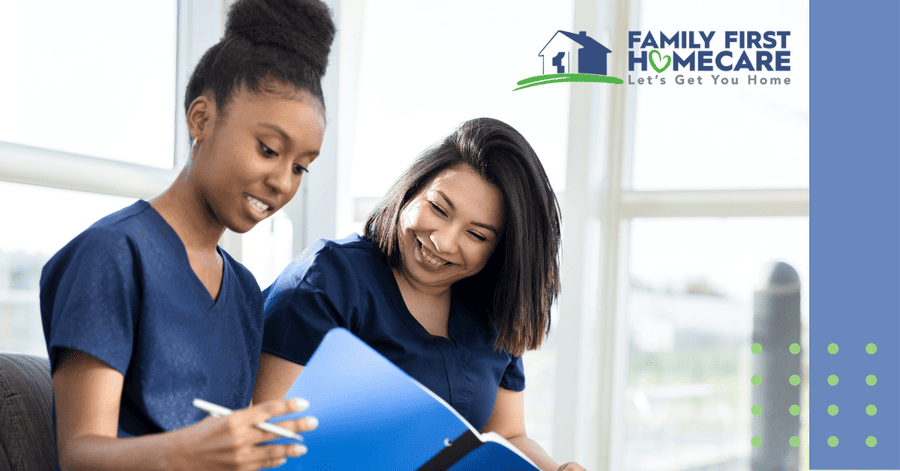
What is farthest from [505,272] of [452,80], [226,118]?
[452,80]

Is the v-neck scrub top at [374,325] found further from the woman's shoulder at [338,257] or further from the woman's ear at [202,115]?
the woman's ear at [202,115]

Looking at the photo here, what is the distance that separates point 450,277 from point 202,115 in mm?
570

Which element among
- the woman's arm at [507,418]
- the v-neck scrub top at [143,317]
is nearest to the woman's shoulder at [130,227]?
the v-neck scrub top at [143,317]

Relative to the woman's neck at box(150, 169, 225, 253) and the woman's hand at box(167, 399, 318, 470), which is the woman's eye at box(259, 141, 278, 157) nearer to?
the woman's neck at box(150, 169, 225, 253)

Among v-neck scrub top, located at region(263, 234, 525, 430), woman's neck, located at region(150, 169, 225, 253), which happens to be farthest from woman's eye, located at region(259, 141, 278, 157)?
v-neck scrub top, located at region(263, 234, 525, 430)

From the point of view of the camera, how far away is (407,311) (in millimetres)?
1208

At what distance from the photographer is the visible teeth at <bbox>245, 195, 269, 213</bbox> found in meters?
0.79

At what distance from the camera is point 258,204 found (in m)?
0.80

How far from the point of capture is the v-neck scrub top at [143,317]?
672 mm

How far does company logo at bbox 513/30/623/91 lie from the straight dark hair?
27.6 inches

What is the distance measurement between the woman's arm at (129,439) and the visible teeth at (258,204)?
0.24 metres

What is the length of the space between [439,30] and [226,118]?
1.40m
